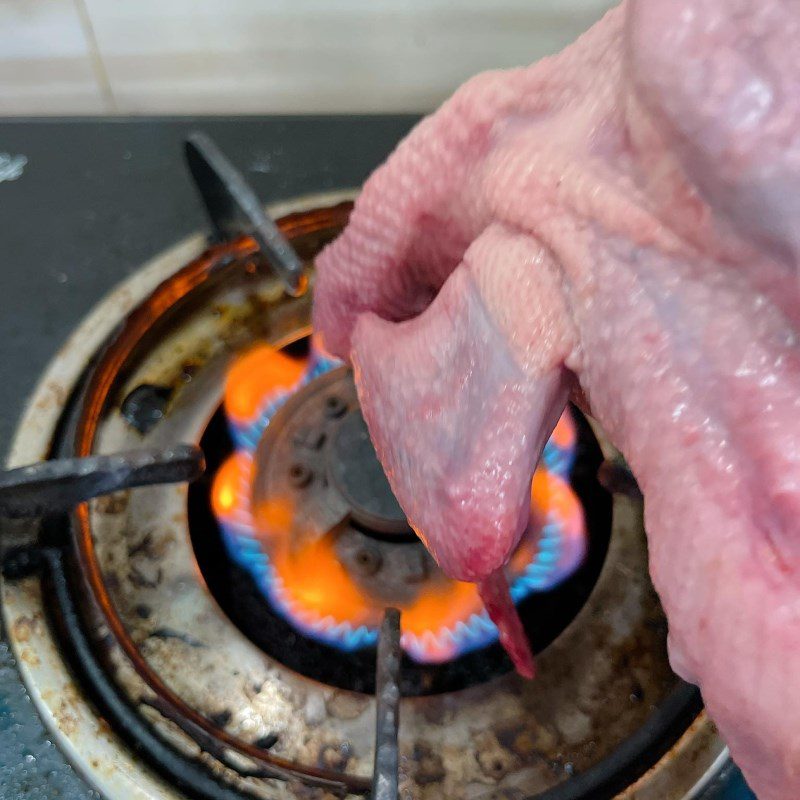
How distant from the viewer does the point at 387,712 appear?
0.55 metres

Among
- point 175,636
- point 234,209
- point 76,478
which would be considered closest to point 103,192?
point 234,209

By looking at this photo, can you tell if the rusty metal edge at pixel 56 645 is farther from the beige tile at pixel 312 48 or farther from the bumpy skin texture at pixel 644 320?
Answer: the beige tile at pixel 312 48

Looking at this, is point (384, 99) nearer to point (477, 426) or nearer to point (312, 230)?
point (312, 230)

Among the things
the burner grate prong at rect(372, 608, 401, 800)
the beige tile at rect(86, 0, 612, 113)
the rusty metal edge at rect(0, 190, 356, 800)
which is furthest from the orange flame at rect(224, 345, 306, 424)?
the beige tile at rect(86, 0, 612, 113)

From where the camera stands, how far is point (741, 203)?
0.40 meters

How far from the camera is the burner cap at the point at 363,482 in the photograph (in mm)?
720

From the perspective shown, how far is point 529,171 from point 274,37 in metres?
0.64

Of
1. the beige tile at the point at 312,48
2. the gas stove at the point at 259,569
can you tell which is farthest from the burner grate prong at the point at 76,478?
the beige tile at the point at 312,48

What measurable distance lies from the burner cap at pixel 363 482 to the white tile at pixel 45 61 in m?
0.67

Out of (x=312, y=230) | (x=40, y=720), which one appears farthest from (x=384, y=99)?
(x=40, y=720)

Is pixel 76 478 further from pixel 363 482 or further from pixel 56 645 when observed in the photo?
pixel 363 482

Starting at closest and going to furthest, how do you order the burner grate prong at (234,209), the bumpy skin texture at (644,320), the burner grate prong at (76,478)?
the bumpy skin texture at (644,320) < the burner grate prong at (76,478) < the burner grate prong at (234,209)

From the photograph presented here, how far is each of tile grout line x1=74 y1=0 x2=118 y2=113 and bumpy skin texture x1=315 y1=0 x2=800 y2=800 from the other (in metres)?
0.61

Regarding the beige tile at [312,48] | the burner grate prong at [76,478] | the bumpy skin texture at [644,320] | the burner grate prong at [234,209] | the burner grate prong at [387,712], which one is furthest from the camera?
the beige tile at [312,48]
